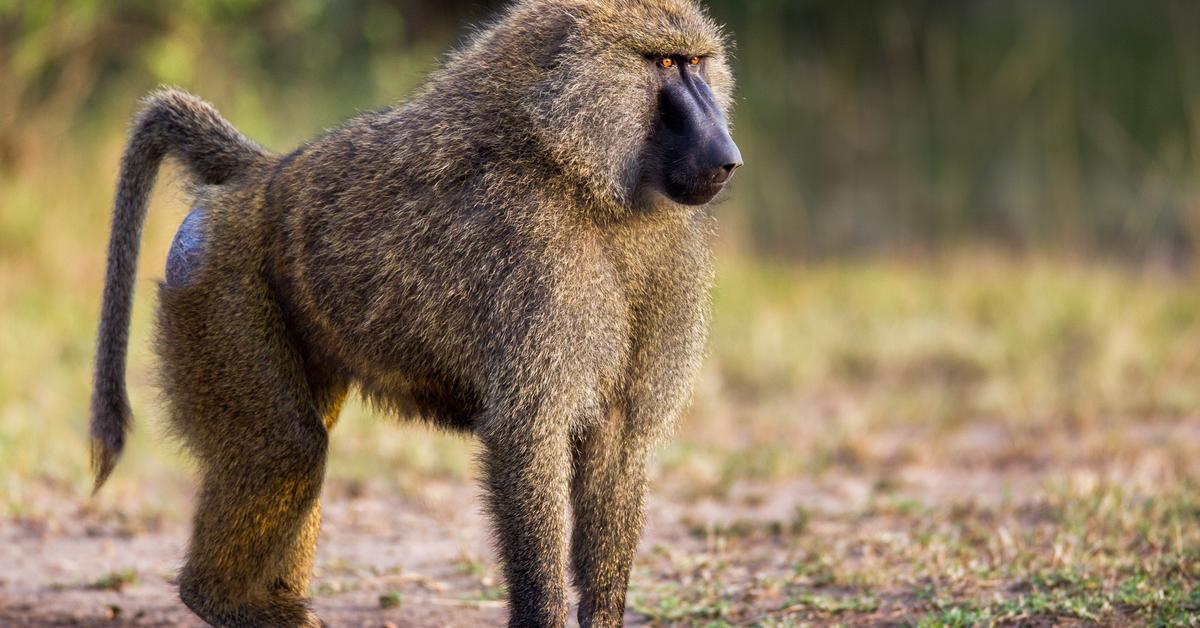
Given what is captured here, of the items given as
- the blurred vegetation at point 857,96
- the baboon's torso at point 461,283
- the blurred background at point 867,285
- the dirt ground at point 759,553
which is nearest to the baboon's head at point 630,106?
the baboon's torso at point 461,283

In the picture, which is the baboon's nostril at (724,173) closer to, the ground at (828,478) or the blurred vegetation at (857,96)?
the ground at (828,478)

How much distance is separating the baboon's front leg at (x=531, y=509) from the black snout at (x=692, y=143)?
562 millimetres

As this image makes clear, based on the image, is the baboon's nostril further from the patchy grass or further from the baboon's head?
the patchy grass

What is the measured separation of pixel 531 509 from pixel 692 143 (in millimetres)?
834

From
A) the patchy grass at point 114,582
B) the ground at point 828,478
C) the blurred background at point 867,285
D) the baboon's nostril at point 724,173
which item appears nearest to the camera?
the baboon's nostril at point 724,173

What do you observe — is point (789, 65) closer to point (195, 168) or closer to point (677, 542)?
point (677, 542)

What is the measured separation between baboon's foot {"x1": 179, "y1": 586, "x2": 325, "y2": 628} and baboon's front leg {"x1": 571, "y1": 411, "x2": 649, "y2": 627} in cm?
67

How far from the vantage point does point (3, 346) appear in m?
6.58

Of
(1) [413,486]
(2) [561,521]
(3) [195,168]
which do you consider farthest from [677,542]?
(3) [195,168]

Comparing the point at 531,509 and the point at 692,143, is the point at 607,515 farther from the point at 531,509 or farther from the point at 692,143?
the point at 692,143

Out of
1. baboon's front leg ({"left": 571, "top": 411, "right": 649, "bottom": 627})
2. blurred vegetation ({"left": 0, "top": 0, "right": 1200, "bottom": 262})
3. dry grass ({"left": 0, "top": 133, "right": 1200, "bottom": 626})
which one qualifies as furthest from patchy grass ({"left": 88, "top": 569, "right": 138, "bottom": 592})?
blurred vegetation ({"left": 0, "top": 0, "right": 1200, "bottom": 262})

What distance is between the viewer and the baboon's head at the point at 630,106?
10.0ft

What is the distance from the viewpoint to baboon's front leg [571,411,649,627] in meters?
3.30

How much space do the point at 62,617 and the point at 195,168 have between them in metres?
1.23
